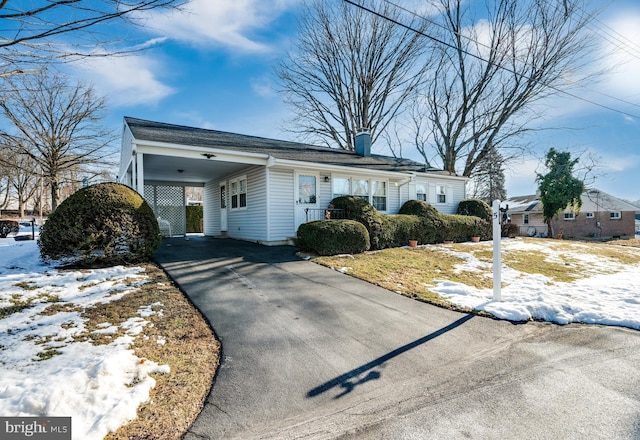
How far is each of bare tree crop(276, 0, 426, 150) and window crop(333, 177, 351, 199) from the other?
9.02 metres

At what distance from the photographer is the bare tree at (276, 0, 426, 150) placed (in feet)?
69.1

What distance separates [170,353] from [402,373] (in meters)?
2.39

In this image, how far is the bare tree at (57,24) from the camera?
3447 millimetres

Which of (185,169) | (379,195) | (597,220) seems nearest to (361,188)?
(379,195)

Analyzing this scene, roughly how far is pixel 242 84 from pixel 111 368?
1217 centimetres

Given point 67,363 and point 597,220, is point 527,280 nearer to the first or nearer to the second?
point 67,363

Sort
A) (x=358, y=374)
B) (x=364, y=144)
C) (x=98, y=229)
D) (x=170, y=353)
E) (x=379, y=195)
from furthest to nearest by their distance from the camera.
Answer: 1. (x=364, y=144)
2. (x=379, y=195)
3. (x=98, y=229)
4. (x=170, y=353)
5. (x=358, y=374)

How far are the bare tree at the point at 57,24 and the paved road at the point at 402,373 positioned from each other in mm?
3827

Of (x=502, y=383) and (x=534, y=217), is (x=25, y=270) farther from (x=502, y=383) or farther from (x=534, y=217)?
(x=534, y=217)

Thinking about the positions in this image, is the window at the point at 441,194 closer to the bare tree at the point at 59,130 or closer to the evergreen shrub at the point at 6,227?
the bare tree at the point at 59,130

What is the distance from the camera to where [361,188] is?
12969 mm

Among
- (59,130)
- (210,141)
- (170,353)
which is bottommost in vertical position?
(170,353)

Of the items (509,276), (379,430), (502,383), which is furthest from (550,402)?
(509,276)

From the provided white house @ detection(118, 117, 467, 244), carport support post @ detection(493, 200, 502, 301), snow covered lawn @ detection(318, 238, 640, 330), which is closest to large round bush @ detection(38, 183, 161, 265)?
white house @ detection(118, 117, 467, 244)
